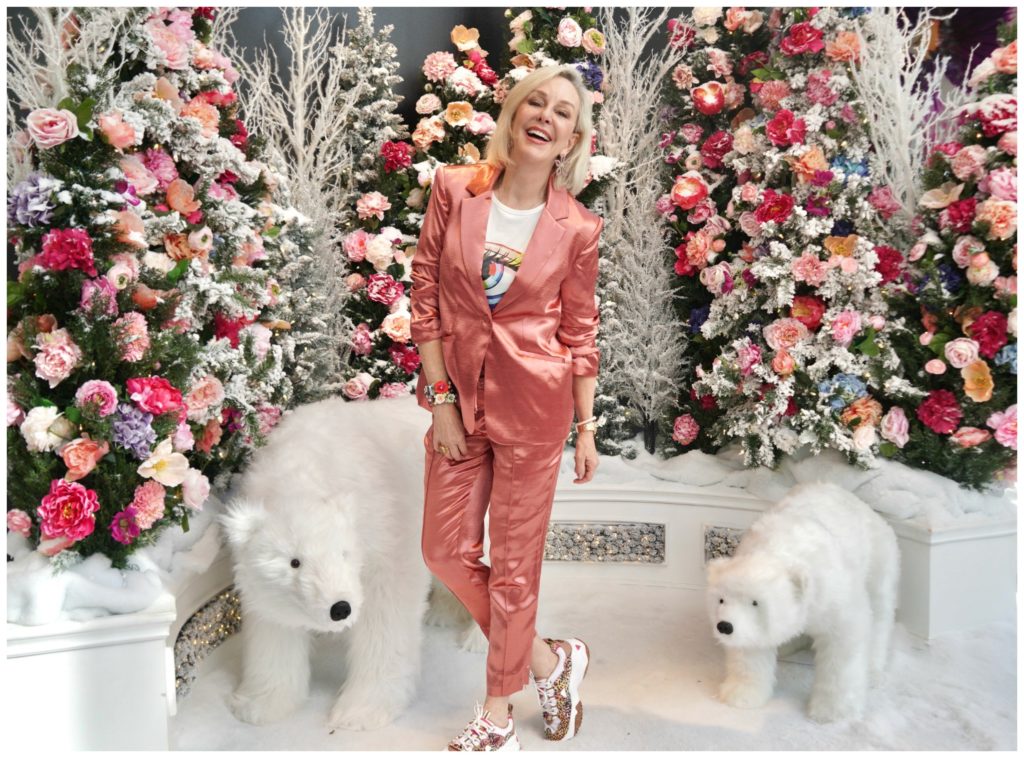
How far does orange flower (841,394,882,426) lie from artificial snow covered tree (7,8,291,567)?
8.14 ft

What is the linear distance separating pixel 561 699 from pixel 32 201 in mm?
2154

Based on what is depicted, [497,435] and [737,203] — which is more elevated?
[737,203]

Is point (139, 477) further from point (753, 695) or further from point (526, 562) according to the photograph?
point (753, 695)

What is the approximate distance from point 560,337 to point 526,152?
1.90 ft

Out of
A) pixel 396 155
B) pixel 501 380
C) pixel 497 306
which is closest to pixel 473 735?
pixel 501 380

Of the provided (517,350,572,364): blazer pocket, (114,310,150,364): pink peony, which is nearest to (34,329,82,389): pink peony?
(114,310,150,364): pink peony

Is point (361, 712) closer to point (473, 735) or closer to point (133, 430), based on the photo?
point (473, 735)

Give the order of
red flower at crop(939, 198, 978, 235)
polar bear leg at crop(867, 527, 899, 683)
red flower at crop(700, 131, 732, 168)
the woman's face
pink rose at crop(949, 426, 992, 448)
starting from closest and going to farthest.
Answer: the woman's face
polar bear leg at crop(867, 527, 899, 683)
red flower at crop(939, 198, 978, 235)
pink rose at crop(949, 426, 992, 448)
red flower at crop(700, 131, 732, 168)

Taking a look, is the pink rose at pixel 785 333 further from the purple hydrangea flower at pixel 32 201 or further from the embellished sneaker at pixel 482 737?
the purple hydrangea flower at pixel 32 201

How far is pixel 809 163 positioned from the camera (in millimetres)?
3502

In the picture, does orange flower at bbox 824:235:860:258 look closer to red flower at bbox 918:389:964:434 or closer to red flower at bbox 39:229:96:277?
red flower at bbox 918:389:964:434

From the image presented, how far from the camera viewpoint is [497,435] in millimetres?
2502

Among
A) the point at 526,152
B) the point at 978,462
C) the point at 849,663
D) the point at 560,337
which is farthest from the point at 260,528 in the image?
the point at 978,462

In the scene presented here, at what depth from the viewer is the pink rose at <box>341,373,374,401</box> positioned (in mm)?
3977
